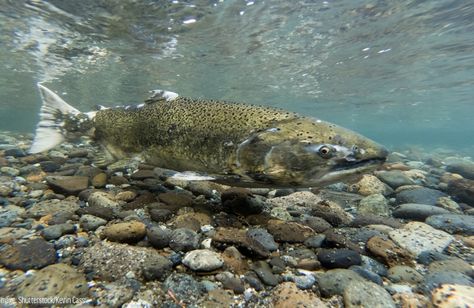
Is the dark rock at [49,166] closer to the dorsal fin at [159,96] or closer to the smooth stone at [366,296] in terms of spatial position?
the dorsal fin at [159,96]

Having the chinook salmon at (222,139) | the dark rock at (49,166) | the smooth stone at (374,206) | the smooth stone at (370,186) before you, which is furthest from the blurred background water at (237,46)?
the smooth stone at (374,206)

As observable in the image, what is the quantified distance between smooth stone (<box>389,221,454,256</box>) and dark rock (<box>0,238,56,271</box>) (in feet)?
13.3

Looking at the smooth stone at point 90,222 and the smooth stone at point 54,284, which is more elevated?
the smooth stone at point 54,284

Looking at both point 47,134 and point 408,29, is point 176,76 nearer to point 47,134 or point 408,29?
point 408,29

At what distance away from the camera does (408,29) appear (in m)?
15.1

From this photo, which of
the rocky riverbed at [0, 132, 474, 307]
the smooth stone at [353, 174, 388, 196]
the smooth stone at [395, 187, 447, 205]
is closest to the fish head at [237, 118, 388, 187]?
the rocky riverbed at [0, 132, 474, 307]

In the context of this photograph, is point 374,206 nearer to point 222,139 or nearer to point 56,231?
point 222,139

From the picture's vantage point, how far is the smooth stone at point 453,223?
421 centimetres

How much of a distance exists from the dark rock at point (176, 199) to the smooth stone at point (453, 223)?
3.89 meters

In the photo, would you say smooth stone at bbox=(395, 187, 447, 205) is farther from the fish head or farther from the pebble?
the pebble

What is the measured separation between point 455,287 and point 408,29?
54.3 ft

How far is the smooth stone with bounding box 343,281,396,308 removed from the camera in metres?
2.47

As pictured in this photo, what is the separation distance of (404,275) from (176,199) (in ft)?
10.2

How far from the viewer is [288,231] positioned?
360cm
